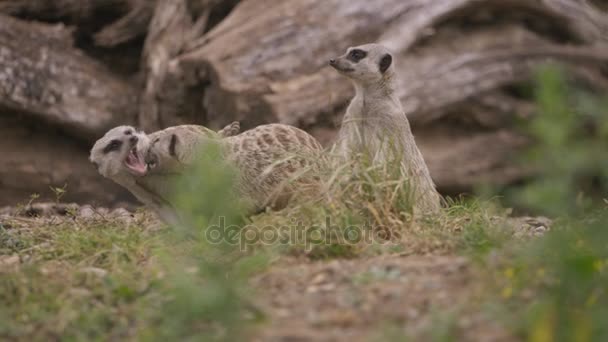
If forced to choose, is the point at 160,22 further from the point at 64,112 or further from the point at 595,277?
the point at 595,277

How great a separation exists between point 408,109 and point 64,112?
3.11 metres

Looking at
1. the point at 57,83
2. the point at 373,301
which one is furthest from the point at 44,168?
the point at 373,301

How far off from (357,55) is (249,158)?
4.39ft

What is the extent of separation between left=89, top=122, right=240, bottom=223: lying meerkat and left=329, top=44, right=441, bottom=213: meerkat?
0.95 m

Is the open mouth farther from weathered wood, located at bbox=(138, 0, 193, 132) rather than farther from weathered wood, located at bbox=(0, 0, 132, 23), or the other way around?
weathered wood, located at bbox=(0, 0, 132, 23)

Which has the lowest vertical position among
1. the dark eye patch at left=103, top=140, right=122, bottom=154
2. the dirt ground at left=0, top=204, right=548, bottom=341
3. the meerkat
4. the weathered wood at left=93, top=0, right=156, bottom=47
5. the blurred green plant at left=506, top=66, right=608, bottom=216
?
the dirt ground at left=0, top=204, right=548, bottom=341

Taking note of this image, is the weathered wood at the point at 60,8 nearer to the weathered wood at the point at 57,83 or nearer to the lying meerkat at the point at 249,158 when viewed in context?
the weathered wood at the point at 57,83

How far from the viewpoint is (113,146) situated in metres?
5.46

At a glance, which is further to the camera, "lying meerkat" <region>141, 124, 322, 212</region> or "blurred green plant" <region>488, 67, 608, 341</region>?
"lying meerkat" <region>141, 124, 322, 212</region>

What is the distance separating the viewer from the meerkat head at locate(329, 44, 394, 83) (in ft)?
19.7

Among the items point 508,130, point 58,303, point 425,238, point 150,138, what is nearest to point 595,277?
point 425,238

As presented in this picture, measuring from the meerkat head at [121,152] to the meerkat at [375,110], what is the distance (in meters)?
1.27

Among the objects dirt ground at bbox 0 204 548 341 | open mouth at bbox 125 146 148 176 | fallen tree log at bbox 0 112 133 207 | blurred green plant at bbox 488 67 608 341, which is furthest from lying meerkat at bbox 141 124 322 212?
fallen tree log at bbox 0 112 133 207

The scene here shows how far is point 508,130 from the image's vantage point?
829 centimetres
